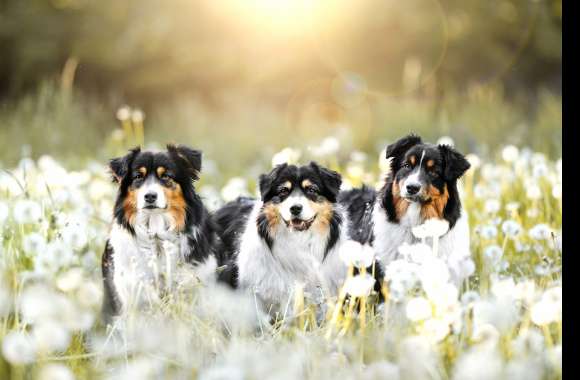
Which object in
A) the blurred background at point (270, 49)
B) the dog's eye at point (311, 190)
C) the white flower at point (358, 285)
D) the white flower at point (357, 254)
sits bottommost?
the white flower at point (358, 285)

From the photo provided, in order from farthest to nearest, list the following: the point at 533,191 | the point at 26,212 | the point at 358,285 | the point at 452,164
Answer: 1. the point at 533,191
2. the point at 452,164
3. the point at 26,212
4. the point at 358,285

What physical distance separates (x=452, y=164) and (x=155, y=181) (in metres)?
2.01

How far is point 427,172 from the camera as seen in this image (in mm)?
5223

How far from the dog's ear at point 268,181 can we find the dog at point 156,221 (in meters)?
0.45

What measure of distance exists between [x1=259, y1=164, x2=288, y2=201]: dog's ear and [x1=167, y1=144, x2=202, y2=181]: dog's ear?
0.45 meters

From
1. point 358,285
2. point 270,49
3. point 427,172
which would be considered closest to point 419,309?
point 358,285

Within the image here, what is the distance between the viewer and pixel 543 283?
4.68 m

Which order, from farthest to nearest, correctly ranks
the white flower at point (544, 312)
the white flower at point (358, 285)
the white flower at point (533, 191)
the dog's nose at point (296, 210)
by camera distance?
the white flower at point (533, 191)
the dog's nose at point (296, 210)
the white flower at point (358, 285)
the white flower at point (544, 312)

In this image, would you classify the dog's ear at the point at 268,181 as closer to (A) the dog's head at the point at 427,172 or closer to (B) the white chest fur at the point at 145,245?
(B) the white chest fur at the point at 145,245

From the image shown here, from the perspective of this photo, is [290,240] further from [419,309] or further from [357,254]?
[419,309]

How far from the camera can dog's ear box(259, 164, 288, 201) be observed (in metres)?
5.20

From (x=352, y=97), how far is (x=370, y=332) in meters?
12.5

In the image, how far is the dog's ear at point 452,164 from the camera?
5.27 meters

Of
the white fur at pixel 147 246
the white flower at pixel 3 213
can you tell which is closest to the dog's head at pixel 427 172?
the white fur at pixel 147 246
